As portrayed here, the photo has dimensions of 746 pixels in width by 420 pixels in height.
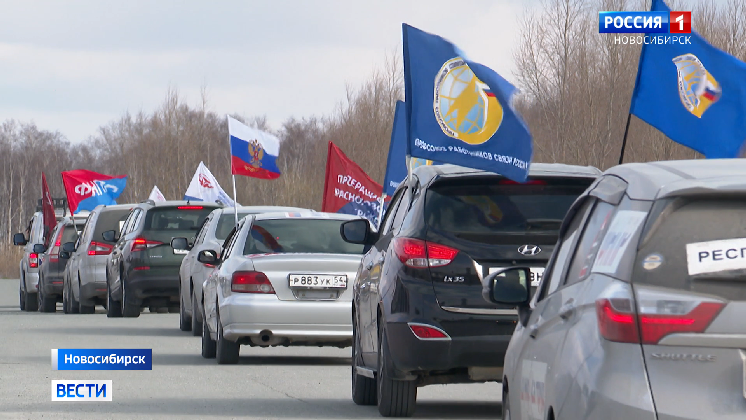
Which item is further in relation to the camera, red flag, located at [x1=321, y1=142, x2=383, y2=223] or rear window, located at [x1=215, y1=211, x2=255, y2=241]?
red flag, located at [x1=321, y1=142, x2=383, y2=223]

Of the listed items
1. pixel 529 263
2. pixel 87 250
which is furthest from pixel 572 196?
pixel 87 250

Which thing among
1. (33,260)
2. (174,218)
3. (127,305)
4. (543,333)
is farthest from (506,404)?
(33,260)

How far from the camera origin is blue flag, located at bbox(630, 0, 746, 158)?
53.3ft

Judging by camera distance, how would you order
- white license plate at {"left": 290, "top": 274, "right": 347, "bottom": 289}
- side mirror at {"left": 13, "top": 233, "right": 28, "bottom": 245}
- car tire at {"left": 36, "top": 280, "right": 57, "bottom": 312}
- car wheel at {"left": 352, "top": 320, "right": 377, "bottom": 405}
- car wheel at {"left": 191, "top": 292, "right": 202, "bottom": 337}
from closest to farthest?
car wheel at {"left": 352, "top": 320, "right": 377, "bottom": 405} → white license plate at {"left": 290, "top": 274, "right": 347, "bottom": 289} → car wheel at {"left": 191, "top": 292, "right": 202, "bottom": 337} → car tire at {"left": 36, "top": 280, "right": 57, "bottom": 312} → side mirror at {"left": 13, "top": 233, "right": 28, "bottom": 245}

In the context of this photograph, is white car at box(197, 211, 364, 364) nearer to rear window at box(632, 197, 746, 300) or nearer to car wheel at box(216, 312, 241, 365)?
car wheel at box(216, 312, 241, 365)

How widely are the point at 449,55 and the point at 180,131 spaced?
8377cm

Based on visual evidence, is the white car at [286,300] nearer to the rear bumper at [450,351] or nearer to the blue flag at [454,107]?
the blue flag at [454,107]

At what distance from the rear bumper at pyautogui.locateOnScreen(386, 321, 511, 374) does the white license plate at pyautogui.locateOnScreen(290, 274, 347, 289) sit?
5.02 m

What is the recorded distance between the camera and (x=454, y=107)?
40.0ft

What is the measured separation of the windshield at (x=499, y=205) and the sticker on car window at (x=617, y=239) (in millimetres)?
4621

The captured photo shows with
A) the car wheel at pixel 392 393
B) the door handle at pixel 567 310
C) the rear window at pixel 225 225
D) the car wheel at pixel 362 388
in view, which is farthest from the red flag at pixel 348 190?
the door handle at pixel 567 310

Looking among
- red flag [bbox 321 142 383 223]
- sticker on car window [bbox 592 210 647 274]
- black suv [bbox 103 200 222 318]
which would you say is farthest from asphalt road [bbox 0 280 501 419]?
red flag [bbox 321 142 383 223]

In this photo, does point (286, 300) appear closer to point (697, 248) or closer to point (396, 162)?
point (697, 248)

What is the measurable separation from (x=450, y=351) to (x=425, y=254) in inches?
24.5
